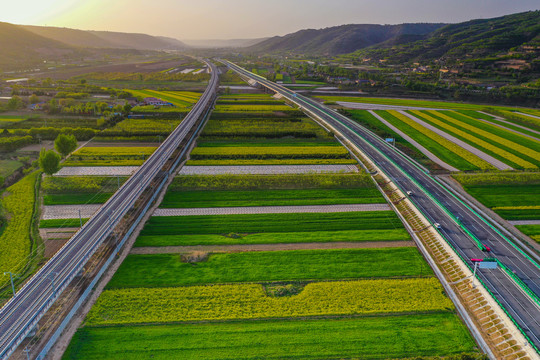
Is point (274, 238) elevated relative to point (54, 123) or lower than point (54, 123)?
lower

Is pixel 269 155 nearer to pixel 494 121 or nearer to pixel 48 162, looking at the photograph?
pixel 48 162

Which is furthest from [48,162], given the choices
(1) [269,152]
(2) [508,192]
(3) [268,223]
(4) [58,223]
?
(2) [508,192]

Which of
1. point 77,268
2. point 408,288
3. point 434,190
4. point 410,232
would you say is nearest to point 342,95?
point 434,190

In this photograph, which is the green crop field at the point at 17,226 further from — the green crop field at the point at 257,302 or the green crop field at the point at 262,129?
the green crop field at the point at 262,129

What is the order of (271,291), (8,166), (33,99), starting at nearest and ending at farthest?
(271,291), (8,166), (33,99)

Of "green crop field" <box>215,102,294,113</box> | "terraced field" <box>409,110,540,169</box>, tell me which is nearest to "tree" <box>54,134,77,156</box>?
"green crop field" <box>215,102,294,113</box>

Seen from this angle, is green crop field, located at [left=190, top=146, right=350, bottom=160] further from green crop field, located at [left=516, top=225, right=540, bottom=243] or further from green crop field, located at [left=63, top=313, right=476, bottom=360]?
green crop field, located at [left=63, top=313, right=476, bottom=360]

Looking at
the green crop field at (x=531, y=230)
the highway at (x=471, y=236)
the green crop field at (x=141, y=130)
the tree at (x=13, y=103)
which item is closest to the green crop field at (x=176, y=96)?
the green crop field at (x=141, y=130)
